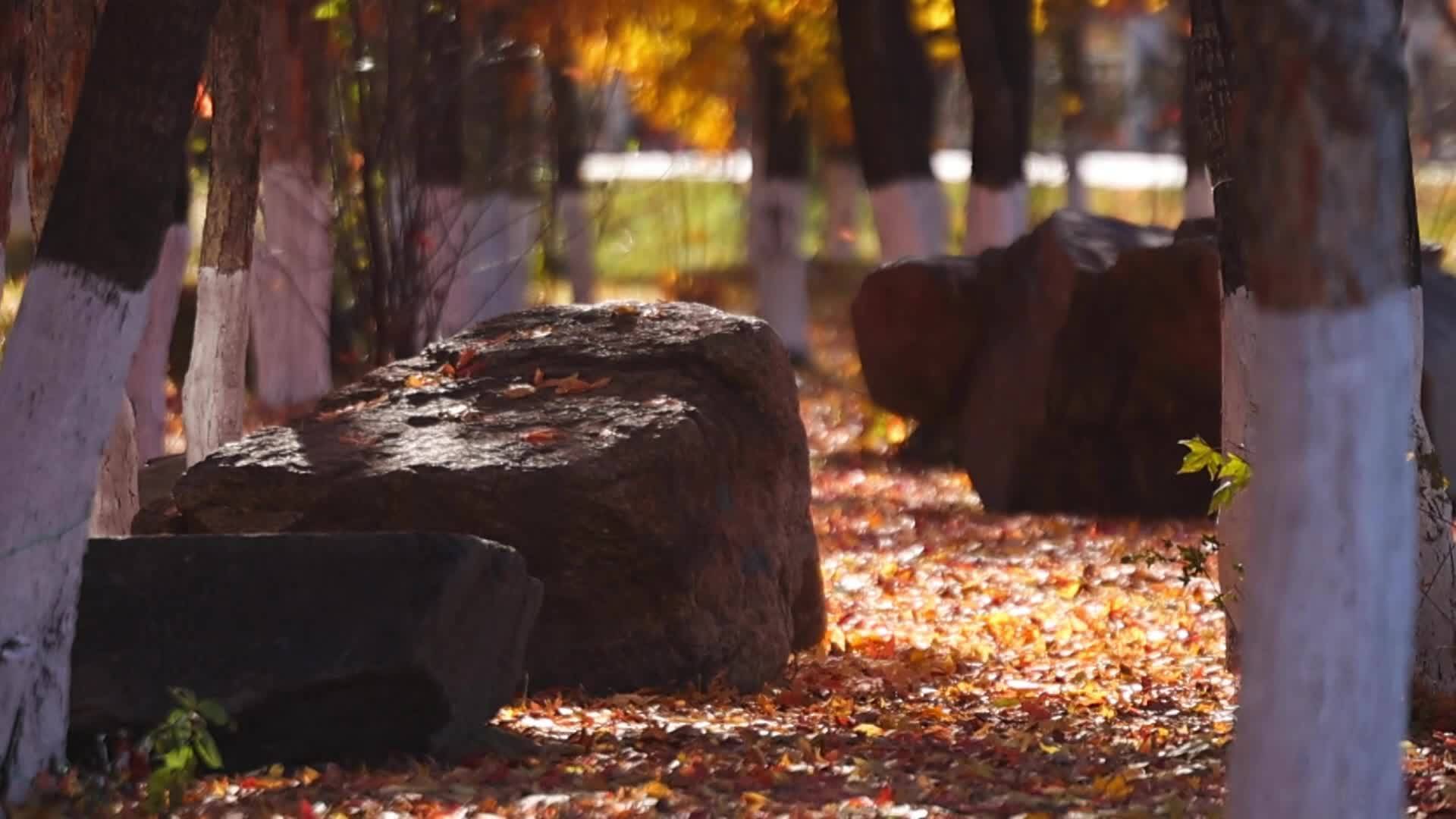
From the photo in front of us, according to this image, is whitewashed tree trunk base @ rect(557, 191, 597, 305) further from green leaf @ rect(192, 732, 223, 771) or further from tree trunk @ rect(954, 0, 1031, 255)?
green leaf @ rect(192, 732, 223, 771)

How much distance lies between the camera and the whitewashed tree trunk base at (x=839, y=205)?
101 feet

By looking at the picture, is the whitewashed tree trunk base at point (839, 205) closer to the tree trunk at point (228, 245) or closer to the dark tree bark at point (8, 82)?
the tree trunk at point (228, 245)

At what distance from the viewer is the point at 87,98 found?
4969mm

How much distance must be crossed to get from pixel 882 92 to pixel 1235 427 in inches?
359

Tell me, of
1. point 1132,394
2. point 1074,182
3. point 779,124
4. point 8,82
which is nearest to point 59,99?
point 8,82

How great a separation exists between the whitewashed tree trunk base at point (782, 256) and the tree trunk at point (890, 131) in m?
2.88

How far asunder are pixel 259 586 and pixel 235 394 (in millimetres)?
3650

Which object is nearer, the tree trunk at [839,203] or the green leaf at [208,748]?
the green leaf at [208,748]

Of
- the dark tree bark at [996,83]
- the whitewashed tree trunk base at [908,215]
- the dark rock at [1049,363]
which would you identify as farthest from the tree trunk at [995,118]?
the dark rock at [1049,363]

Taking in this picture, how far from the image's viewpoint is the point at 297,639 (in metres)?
5.39

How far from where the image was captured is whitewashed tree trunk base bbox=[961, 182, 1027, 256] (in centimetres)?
1577

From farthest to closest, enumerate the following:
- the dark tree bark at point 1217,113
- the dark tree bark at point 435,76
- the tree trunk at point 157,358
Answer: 1. the dark tree bark at point 435,76
2. the tree trunk at point 157,358
3. the dark tree bark at point 1217,113

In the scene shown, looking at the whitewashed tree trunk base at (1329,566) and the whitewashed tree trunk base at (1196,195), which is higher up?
the whitewashed tree trunk base at (1196,195)

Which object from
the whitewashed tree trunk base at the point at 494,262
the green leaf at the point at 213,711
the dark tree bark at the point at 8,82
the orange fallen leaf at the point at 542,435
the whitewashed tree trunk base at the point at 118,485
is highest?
the dark tree bark at the point at 8,82
